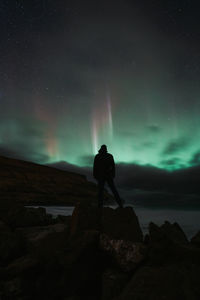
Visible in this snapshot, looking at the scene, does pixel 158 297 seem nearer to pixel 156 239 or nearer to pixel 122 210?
pixel 156 239

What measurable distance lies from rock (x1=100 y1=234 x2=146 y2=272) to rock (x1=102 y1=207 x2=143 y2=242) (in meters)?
1.11

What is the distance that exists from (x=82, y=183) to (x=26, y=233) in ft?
397

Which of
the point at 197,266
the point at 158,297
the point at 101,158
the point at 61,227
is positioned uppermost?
the point at 101,158

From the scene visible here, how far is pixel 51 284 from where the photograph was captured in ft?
23.0

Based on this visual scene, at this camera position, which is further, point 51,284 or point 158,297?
point 51,284

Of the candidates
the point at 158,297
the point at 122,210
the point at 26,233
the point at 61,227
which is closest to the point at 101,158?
the point at 122,210

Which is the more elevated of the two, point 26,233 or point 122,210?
point 122,210

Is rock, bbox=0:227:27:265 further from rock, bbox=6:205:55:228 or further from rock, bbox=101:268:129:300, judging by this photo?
rock, bbox=101:268:129:300

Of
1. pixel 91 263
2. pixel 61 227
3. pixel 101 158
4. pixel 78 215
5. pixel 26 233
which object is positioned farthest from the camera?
pixel 101 158

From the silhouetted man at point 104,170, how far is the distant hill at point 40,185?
7378 centimetres

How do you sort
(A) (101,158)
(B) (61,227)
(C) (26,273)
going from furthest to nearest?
1. (A) (101,158)
2. (B) (61,227)
3. (C) (26,273)

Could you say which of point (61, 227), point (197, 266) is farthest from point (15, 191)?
point (197, 266)

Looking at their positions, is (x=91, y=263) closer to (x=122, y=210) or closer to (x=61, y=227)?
(x=122, y=210)

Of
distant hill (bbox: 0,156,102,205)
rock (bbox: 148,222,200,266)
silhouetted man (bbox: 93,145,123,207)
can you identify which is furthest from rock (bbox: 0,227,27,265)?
distant hill (bbox: 0,156,102,205)
